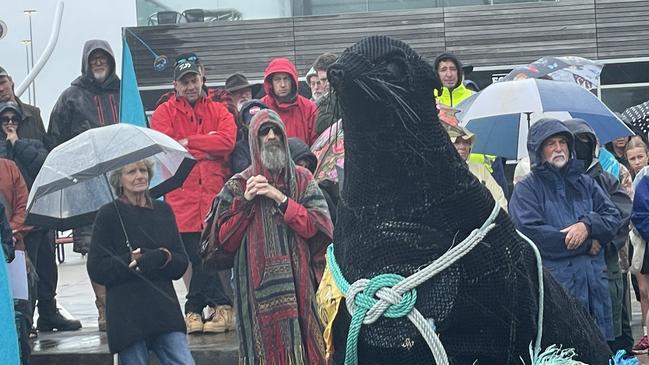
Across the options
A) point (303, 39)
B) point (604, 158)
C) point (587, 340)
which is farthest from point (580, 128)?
point (303, 39)

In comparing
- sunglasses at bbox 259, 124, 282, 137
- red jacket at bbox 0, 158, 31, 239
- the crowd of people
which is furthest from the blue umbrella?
red jacket at bbox 0, 158, 31, 239

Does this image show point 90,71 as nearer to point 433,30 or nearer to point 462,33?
point 433,30

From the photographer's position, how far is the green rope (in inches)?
108

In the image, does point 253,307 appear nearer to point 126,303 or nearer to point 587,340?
point 126,303

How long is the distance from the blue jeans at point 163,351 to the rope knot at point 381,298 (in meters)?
4.27

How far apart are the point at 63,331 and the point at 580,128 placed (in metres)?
4.71

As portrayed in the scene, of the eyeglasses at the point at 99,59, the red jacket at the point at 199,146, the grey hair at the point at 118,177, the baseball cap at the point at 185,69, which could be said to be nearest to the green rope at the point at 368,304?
the grey hair at the point at 118,177

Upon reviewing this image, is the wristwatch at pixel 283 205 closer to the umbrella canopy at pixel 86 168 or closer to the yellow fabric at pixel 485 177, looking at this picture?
the umbrella canopy at pixel 86 168

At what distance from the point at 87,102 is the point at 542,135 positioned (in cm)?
432

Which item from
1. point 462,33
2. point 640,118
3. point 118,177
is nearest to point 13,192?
point 118,177

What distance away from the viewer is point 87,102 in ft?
31.0

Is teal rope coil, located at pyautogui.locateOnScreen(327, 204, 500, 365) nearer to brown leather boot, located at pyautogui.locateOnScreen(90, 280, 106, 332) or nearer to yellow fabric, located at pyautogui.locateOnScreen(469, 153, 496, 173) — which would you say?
yellow fabric, located at pyautogui.locateOnScreen(469, 153, 496, 173)

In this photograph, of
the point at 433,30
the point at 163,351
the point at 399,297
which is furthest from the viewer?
the point at 433,30

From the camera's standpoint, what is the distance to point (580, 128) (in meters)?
6.97
